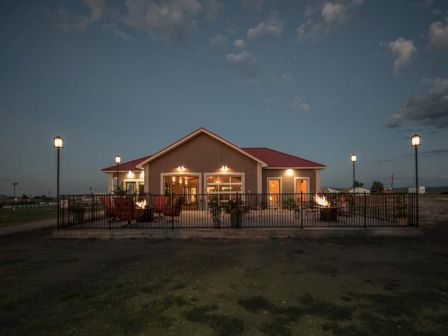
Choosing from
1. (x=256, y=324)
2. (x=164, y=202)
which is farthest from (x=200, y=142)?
(x=256, y=324)

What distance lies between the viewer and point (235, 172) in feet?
59.7

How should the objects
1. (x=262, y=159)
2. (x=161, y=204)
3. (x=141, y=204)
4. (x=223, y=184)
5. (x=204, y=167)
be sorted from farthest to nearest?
1. (x=262, y=159)
2. (x=223, y=184)
3. (x=204, y=167)
4. (x=161, y=204)
5. (x=141, y=204)

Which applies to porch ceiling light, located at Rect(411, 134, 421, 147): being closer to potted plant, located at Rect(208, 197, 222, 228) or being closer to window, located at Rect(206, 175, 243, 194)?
potted plant, located at Rect(208, 197, 222, 228)

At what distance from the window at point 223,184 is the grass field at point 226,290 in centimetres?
959

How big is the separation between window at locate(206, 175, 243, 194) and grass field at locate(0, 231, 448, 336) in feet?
31.5

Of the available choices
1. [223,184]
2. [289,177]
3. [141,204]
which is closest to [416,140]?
[289,177]

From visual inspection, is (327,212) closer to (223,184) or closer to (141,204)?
(223,184)

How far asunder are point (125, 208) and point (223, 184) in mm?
7683

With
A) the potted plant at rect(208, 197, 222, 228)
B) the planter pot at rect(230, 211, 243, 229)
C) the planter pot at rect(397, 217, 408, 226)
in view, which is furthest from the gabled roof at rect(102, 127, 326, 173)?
the planter pot at rect(397, 217, 408, 226)

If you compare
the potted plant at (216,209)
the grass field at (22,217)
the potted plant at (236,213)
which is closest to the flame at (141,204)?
the potted plant at (216,209)

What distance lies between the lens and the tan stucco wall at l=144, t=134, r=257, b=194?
18141mm

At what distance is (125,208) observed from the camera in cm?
1207

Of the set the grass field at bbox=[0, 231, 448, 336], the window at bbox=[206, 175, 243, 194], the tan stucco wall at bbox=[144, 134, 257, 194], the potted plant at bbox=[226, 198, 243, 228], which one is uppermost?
the tan stucco wall at bbox=[144, 134, 257, 194]

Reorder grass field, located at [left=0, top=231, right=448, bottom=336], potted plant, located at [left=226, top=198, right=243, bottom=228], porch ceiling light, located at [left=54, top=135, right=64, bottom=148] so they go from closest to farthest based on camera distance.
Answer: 1. grass field, located at [left=0, top=231, right=448, bottom=336]
2. potted plant, located at [left=226, top=198, right=243, bottom=228]
3. porch ceiling light, located at [left=54, top=135, right=64, bottom=148]
